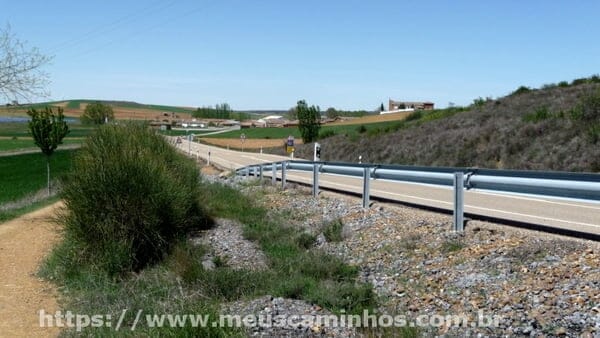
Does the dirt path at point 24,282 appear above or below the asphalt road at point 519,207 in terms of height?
below

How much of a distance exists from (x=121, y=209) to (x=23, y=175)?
37.3 meters

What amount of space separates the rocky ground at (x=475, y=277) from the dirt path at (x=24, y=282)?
2517 mm

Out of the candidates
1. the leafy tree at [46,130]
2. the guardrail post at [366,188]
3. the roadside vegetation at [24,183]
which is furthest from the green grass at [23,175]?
the guardrail post at [366,188]

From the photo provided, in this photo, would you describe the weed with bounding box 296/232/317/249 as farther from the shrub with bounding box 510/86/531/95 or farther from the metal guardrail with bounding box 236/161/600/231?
the shrub with bounding box 510/86/531/95

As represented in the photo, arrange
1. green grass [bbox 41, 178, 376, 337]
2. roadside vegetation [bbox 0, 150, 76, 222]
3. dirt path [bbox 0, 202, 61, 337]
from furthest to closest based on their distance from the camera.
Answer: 1. roadside vegetation [bbox 0, 150, 76, 222]
2. dirt path [bbox 0, 202, 61, 337]
3. green grass [bbox 41, 178, 376, 337]

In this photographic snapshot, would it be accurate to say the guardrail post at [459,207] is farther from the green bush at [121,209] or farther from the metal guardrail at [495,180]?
the green bush at [121,209]

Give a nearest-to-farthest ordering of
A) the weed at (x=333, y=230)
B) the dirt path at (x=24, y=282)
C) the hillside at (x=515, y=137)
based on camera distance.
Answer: the dirt path at (x=24, y=282), the weed at (x=333, y=230), the hillside at (x=515, y=137)

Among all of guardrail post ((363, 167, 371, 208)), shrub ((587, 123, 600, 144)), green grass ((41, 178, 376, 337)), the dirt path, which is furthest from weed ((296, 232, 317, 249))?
shrub ((587, 123, 600, 144))

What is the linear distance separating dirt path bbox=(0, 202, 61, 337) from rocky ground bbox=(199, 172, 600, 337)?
2.52 meters

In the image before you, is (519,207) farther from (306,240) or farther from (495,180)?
(306,240)

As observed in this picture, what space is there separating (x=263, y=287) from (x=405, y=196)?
6907 millimetres

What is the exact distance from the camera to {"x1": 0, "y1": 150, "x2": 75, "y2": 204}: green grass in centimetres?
2954

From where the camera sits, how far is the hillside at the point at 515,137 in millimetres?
26719

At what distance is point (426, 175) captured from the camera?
11.3 m
